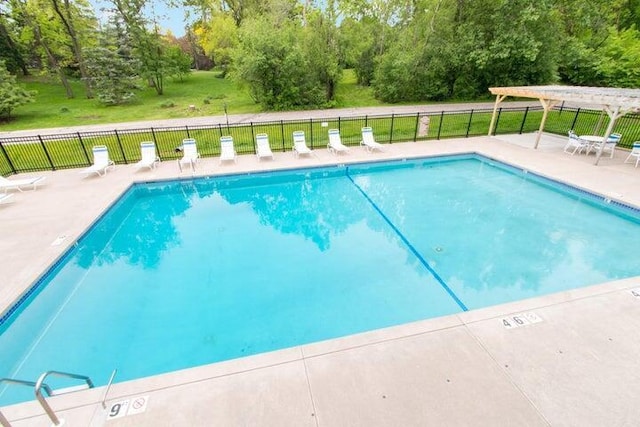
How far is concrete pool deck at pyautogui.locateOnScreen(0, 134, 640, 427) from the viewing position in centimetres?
271

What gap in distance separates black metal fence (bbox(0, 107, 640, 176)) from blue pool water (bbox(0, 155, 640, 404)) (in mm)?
3452

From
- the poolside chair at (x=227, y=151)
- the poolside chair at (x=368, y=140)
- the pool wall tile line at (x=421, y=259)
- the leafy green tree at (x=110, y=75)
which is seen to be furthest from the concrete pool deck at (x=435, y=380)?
the leafy green tree at (x=110, y=75)

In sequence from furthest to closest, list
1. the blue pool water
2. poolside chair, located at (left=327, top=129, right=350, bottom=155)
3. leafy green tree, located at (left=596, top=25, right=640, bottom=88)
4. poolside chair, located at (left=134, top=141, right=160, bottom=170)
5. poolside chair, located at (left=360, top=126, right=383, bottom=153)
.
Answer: leafy green tree, located at (left=596, top=25, right=640, bottom=88) < poolside chair, located at (left=360, top=126, right=383, bottom=153) < poolside chair, located at (left=327, top=129, right=350, bottom=155) < poolside chair, located at (left=134, top=141, right=160, bottom=170) < the blue pool water

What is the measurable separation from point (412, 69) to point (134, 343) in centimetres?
2128

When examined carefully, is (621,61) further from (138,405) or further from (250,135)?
(138,405)

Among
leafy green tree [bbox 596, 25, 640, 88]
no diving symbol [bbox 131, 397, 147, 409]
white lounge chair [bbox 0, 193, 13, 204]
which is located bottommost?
white lounge chair [bbox 0, 193, 13, 204]

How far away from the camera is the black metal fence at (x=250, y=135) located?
10773 mm

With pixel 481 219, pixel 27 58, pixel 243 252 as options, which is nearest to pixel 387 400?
pixel 243 252

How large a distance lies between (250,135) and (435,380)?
41.1ft

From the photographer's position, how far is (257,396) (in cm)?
289

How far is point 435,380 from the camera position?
3016mm

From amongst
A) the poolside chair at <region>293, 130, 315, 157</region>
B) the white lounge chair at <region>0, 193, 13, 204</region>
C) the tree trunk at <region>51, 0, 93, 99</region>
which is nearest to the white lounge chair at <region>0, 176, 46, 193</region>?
the white lounge chair at <region>0, 193, 13, 204</region>

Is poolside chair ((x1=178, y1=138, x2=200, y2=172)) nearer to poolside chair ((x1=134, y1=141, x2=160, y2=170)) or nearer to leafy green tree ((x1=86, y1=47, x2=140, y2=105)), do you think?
poolside chair ((x1=134, y1=141, x2=160, y2=170))

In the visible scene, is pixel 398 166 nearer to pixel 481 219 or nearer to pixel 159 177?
pixel 481 219
